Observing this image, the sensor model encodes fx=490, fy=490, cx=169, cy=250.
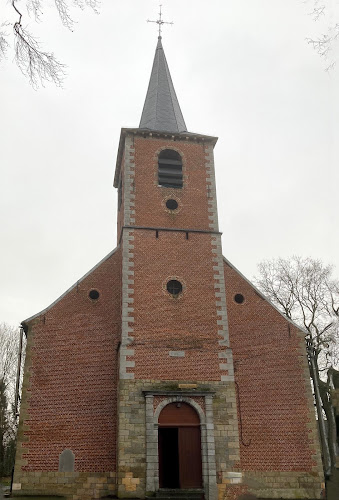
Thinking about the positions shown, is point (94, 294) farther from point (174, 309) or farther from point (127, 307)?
point (174, 309)

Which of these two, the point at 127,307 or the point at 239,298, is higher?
the point at 239,298

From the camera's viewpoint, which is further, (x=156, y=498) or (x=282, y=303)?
(x=282, y=303)

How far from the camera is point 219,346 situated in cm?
1455

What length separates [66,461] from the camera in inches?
531

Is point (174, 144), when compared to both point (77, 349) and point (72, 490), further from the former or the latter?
point (72, 490)

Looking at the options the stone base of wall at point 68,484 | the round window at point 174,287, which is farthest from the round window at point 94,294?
the stone base of wall at point 68,484

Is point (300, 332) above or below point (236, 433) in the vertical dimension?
above

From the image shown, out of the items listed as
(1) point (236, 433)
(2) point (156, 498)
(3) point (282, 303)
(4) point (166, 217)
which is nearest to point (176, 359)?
(1) point (236, 433)

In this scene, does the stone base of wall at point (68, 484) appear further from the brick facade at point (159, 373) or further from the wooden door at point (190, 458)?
the wooden door at point (190, 458)

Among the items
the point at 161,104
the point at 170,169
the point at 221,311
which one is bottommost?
the point at 221,311

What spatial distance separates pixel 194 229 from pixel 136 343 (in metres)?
4.40

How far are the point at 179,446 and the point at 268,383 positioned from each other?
335cm

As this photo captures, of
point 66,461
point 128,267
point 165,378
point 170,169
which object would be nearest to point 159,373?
point 165,378

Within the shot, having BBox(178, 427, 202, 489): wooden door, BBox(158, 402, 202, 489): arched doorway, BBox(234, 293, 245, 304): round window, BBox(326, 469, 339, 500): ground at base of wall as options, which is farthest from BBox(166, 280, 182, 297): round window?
BBox(326, 469, 339, 500): ground at base of wall
